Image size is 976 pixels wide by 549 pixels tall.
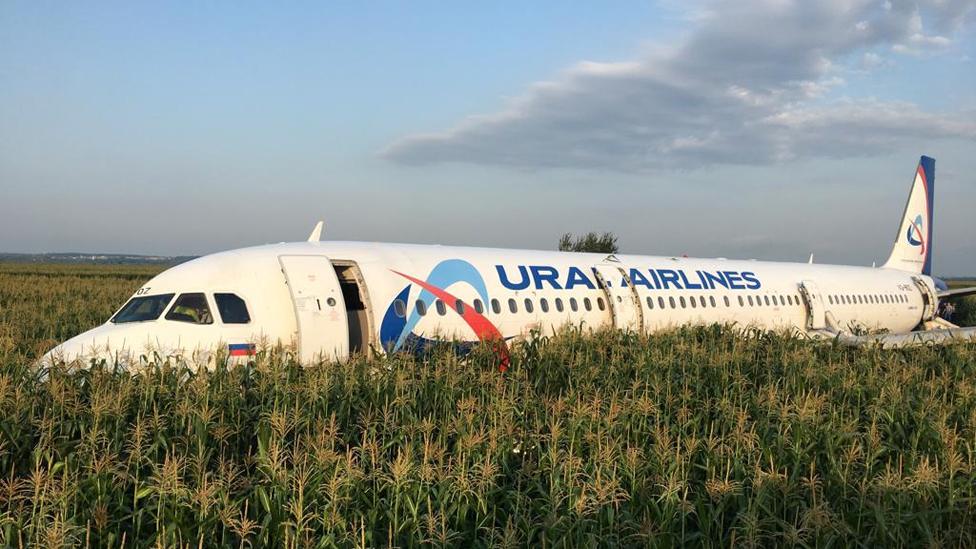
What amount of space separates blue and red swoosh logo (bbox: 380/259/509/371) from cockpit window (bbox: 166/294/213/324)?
330 cm

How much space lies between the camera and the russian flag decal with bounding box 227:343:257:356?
13094 mm

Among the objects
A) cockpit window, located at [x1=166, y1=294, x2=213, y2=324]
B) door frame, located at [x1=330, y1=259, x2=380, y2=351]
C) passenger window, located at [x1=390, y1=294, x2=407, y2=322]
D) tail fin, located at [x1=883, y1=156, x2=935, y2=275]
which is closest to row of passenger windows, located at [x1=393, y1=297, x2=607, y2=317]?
passenger window, located at [x1=390, y1=294, x2=407, y2=322]

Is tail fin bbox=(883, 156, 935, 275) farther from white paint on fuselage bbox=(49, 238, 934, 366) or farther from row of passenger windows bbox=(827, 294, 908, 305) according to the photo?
white paint on fuselage bbox=(49, 238, 934, 366)

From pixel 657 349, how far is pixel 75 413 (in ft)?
31.7

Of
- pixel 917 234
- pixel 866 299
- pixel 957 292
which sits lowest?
pixel 866 299

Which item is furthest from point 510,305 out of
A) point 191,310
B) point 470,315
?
point 191,310

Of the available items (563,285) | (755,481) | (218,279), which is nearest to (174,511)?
(755,481)

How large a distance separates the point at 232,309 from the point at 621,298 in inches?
417

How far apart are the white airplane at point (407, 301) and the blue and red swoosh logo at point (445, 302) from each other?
3 cm

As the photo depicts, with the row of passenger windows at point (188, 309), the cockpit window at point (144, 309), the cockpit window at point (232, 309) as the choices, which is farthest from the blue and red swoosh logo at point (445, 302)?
the cockpit window at point (144, 309)

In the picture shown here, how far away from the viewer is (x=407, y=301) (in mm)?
15641

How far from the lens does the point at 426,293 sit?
16.1 metres

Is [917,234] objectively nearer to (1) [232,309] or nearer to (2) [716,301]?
(2) [716,301]

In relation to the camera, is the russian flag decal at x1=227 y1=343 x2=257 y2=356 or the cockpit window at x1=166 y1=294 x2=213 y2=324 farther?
the cockpit window at x1=166 y1=294 x2=213 y2=324
